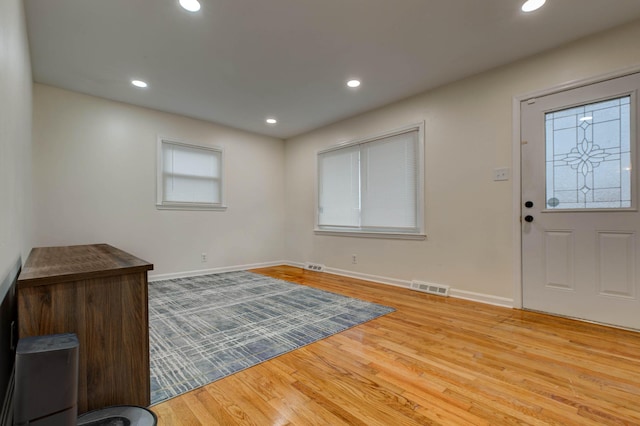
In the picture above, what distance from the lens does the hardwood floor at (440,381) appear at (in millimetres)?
1377

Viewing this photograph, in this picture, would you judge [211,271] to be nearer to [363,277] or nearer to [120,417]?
[363,277]

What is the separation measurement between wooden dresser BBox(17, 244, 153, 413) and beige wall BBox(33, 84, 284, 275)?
2.75 metres

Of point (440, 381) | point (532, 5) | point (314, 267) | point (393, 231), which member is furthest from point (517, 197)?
point (314, 267)

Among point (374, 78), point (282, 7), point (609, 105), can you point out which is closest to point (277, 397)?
point (282, 7)

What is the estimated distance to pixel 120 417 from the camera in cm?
129

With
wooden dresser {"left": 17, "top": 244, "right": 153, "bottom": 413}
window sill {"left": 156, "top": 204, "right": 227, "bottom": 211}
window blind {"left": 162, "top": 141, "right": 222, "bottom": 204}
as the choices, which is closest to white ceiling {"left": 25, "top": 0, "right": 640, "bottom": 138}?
window blind {"left": 162, "top": 141, "right": 222, "bottom": 204}

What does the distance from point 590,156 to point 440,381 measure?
2.44 metres

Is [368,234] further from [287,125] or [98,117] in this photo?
[98,117]

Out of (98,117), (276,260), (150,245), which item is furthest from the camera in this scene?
(276,260)

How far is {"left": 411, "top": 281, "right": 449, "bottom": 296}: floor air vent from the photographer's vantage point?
3.45 meters

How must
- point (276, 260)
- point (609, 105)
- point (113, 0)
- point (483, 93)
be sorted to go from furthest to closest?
point (276, 260)
point (483, 93)
point (609, 105)
point (113, 0)

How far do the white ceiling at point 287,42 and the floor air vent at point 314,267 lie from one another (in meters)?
2.76

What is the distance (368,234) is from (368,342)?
227 cm

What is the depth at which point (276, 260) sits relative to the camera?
5.73 m
